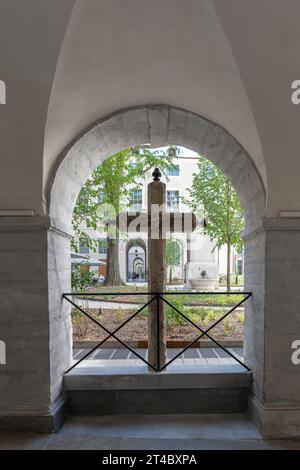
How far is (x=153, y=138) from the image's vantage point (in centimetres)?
413

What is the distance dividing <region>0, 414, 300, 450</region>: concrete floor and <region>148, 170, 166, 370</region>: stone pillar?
25.7 inches

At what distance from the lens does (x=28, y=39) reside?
2.43 meters

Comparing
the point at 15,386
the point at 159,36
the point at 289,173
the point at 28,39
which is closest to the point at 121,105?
the point at 159,36

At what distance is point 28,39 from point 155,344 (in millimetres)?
3270

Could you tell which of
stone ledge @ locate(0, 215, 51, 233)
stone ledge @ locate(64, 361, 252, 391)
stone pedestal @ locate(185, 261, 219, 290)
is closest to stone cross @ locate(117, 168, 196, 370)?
stone ledge @ locate(64, 361, 252, 391)

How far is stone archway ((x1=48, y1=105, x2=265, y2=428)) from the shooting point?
3314 mm

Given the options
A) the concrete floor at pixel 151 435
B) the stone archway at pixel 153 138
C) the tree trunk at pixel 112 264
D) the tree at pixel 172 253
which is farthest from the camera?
the tree at pixel 172 253

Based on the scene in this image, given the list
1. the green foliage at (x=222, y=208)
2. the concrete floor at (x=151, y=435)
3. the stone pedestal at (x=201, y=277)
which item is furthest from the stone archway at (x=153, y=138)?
the stone pedestal at (x=201, y=277)

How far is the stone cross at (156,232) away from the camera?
371 centimetres

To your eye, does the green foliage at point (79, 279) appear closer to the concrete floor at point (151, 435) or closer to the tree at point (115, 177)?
the tree at point (115, 177)

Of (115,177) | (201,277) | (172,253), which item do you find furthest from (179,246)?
(115,177)

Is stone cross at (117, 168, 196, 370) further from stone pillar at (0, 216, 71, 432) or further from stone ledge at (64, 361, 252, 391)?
stone pillar at (0, 216, 71, 432)

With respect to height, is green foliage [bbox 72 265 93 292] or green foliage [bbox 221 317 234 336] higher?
green foliage [bbox 72 265 93 292]

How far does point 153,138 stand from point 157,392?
3159 mm
